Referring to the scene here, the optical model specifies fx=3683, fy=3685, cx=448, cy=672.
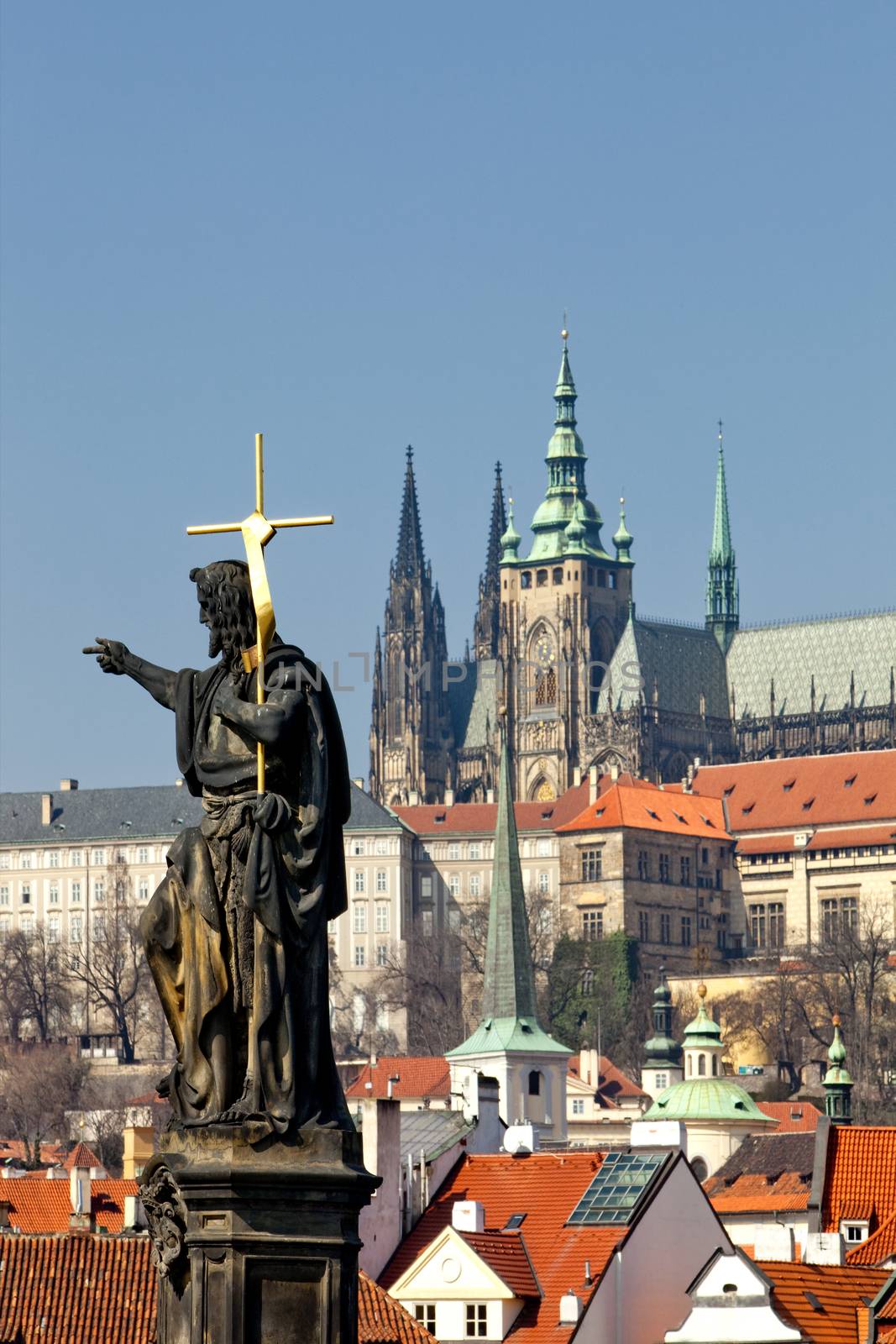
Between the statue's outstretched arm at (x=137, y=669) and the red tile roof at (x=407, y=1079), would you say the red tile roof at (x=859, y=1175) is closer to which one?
the statue's outstretched arm at (x=137, y=669)

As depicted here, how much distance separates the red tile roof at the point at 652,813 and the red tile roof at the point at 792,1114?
6242cm

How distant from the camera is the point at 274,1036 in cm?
845

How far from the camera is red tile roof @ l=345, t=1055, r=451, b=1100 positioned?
128375mm

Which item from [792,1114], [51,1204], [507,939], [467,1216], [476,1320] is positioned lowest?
[476,1320]

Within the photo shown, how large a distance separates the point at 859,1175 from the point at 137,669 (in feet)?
116

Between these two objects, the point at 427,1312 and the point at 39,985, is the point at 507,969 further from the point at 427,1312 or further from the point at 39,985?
the point at 427,1312

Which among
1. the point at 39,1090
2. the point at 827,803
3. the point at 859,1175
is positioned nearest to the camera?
the point at 859,1175

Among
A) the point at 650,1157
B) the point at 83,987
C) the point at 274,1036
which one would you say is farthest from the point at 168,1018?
the point at 83,987

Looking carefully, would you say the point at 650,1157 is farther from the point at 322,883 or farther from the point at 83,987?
the point at 83,987

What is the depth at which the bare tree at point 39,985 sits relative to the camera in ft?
589

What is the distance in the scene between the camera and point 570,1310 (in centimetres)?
3219

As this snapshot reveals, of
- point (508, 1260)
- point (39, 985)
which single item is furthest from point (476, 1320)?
point (39, 985)

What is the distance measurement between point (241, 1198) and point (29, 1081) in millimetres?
147647

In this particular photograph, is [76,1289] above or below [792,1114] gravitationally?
below
